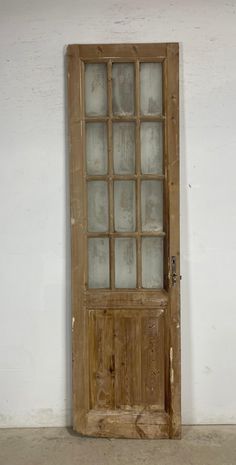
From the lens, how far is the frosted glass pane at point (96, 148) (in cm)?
257

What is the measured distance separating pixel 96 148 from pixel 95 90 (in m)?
0.33

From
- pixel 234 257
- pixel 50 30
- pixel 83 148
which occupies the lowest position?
pixel 234 257

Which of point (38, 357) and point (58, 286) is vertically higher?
point (58, 286)

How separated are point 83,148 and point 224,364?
1.52 m

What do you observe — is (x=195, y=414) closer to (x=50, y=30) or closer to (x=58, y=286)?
(x=58, y=286)

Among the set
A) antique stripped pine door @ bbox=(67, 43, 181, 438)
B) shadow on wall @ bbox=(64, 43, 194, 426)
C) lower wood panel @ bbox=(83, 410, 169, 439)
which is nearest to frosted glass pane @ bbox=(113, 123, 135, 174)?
antique stripped pine door @ bbox=(67, 43, 181, 438)

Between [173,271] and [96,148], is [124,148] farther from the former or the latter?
[173,271]

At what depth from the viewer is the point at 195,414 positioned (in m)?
2.67

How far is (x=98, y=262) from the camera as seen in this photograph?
261 centimetres

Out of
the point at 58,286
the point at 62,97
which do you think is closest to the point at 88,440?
the point at 58,286

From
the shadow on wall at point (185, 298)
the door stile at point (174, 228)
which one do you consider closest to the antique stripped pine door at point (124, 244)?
the door stile at point (174, 228)

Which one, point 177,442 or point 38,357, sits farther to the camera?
point 38,357

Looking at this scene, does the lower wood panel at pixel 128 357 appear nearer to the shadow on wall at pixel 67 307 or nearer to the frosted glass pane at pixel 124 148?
the shadow on wall at pixel 67 307

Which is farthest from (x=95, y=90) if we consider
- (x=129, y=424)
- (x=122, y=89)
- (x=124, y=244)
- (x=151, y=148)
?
(x=129, y=424)
